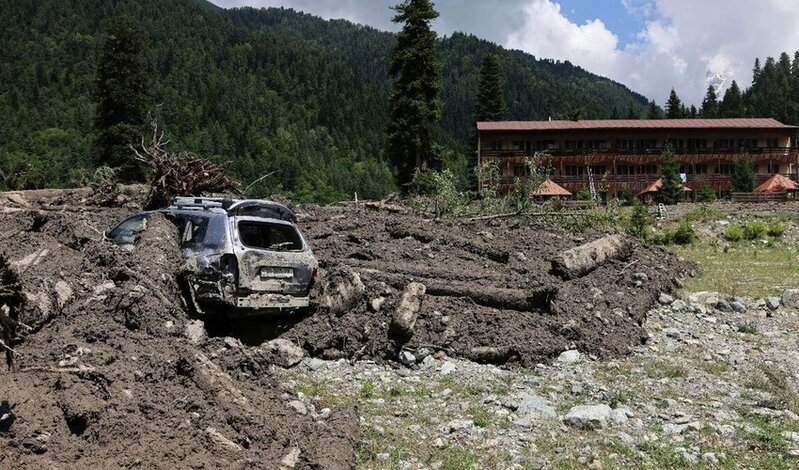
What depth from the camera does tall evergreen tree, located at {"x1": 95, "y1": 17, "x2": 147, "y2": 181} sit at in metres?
41.1

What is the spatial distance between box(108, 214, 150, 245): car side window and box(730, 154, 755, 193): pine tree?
54.2 metres

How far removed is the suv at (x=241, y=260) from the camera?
7.79 metres

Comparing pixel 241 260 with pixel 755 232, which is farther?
pixel 755 232

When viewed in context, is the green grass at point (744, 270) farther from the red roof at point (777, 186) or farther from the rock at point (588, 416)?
the red roof at point (777, 186)

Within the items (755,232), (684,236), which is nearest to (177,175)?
(684,236)

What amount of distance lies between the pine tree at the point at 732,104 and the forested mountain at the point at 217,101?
15770mm

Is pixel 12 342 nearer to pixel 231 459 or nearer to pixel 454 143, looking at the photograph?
pixel 231 459

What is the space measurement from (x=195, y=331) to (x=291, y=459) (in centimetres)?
280

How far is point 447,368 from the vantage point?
8.24 meters

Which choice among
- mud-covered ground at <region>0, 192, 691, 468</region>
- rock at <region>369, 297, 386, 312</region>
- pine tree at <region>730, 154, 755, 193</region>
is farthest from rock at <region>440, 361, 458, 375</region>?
pine tree at <region>730, 154, 755, 193</region>

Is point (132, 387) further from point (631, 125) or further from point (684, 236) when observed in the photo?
point (631, 125)

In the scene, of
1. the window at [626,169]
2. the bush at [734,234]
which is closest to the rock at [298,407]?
the bush at [734,234]

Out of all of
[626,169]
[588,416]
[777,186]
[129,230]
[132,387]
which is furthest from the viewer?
[626,169]

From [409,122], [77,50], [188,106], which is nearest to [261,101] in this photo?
[188,106]
